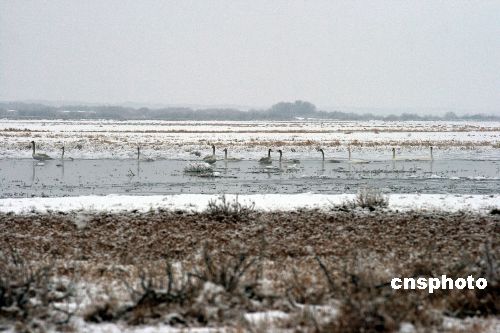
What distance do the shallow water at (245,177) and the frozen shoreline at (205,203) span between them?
3.02 metres

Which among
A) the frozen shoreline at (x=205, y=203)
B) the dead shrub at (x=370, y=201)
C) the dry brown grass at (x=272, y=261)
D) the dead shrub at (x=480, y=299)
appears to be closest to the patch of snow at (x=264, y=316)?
the dry brown grass at (x=272, y=261)

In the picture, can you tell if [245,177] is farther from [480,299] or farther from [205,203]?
[480,299]

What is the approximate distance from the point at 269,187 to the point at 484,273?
1376 centimetres

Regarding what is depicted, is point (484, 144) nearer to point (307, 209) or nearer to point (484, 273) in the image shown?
point (307, 209)

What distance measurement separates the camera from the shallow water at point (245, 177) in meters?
19.1

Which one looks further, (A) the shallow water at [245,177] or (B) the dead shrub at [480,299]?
(A) the shallow water at [245,177]

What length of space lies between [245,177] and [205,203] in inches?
370

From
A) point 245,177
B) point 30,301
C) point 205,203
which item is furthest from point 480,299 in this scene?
point 245,177

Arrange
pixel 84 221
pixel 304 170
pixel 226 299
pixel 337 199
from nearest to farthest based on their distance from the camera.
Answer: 1. pixel 226 299
2. pixel 84 221
3. pixel 337 199
4. pixel 304 170

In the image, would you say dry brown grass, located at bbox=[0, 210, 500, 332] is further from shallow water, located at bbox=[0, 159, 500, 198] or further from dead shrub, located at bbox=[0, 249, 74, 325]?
shallow water, located at bbox=[0, 159, 500, 198]

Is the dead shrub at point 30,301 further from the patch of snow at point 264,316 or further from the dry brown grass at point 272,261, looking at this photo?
the patch of snow at point 264,316

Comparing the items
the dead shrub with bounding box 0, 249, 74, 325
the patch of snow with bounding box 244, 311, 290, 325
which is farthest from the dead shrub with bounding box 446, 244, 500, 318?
the dead shrub with bounding box 0, 249, 74, 325

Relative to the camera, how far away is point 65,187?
19.9 meters

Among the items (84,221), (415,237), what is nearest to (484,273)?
(415,237)
